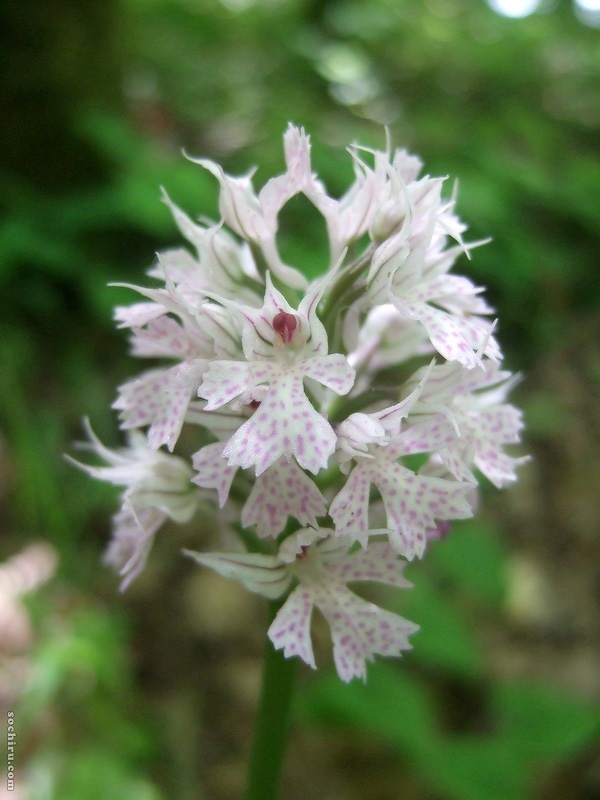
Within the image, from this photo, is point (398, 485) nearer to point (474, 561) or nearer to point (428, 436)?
point (428, 436)

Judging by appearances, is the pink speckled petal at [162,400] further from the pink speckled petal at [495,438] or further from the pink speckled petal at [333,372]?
the pink speckled petal at [495,438]

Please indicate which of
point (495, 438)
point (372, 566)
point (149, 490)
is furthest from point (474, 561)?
point (149, 490)

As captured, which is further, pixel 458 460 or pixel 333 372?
pixel 458 460

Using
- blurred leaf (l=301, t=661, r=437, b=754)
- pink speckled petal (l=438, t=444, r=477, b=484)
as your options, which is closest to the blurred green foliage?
blurred leaf (l=301, t=661, r=437, b=754)

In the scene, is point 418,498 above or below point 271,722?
above

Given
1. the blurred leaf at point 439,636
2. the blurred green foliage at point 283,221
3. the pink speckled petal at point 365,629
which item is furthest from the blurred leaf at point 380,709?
the pink speckled petal at point 365,629

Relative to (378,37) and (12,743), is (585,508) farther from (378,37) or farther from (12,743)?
(378,37)

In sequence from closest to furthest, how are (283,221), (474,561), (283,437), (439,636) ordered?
(283,437) < (439,636) < (474,561) < (283,221)


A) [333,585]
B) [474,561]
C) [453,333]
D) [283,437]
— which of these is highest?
[453,333]
